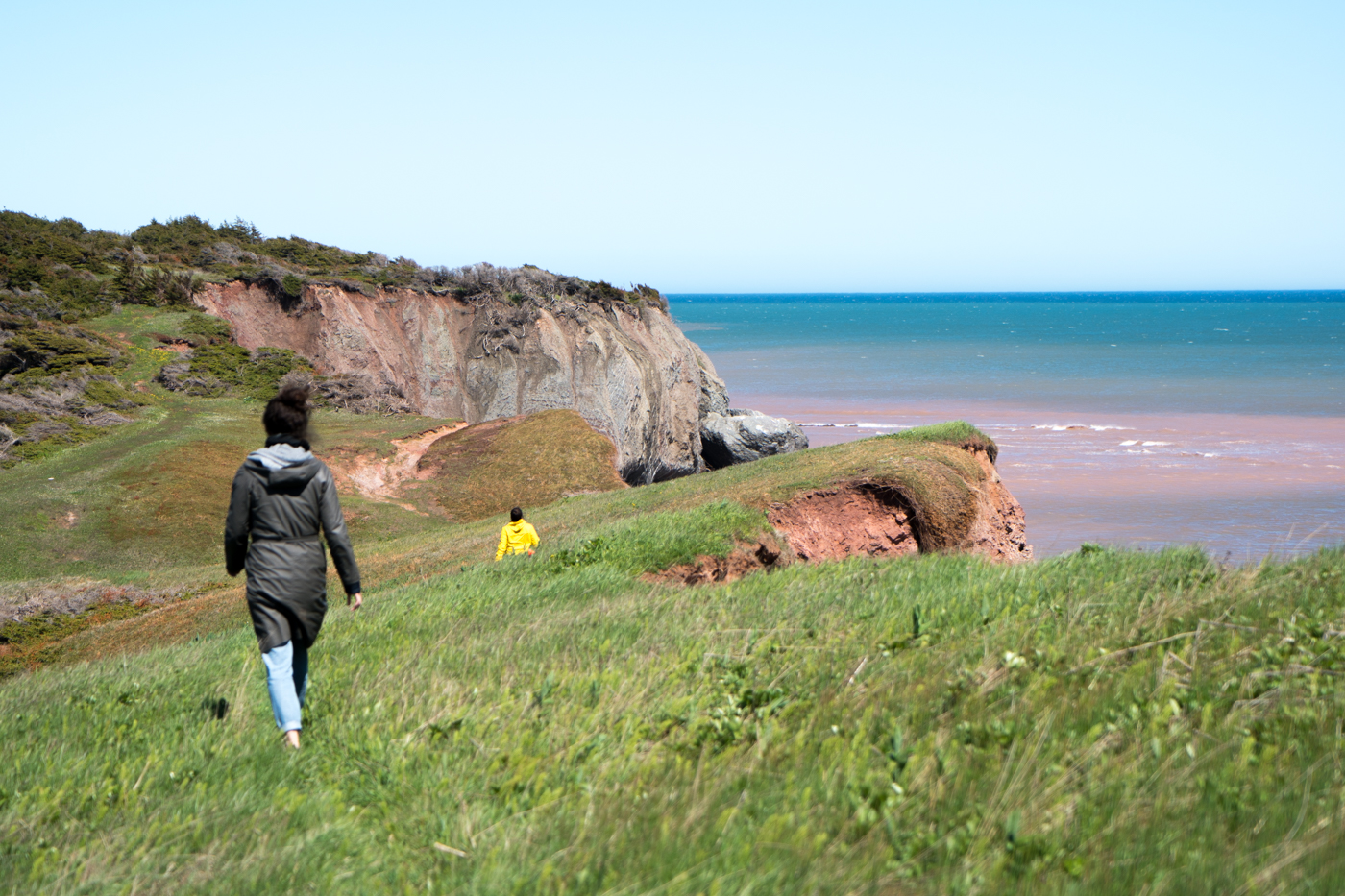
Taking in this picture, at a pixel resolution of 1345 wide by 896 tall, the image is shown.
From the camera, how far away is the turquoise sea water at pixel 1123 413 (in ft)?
94.4

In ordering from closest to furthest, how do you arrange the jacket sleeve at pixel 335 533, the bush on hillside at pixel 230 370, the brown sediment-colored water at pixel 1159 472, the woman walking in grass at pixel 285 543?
the woman walking in grass at pixel 285 543, the jacket sleeve at pixel 335 533, the brown sediment-colored water at pixel 1159 472, the bush on hillside at pixel 230 370

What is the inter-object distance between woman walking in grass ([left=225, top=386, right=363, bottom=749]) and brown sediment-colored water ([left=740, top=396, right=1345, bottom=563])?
44.7ft

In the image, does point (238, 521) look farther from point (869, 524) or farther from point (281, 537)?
point (869, 524)

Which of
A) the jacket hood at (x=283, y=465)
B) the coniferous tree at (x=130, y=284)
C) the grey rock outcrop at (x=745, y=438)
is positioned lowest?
the grey rock outcrop at (x=745, y=438)

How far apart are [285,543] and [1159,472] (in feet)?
127

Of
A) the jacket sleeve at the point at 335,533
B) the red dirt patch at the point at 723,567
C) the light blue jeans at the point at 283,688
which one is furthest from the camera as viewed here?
the red dirt patch at the point at 723,567

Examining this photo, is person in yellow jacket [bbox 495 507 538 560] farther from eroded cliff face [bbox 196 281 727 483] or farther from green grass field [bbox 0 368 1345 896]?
eroded cliff face [bbox 196 281 727 483]

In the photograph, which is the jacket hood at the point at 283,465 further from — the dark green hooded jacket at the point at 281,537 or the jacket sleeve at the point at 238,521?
the jacket sleeve at the point at 238,521

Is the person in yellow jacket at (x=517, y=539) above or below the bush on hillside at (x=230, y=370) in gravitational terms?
below

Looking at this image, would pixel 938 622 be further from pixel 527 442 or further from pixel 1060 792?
pixel 527 442

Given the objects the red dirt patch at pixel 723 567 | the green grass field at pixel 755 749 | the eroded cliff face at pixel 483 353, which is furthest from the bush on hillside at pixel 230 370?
the green grass field at pixel 755 749

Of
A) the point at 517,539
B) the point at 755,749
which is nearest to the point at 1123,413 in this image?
the point at 517,539

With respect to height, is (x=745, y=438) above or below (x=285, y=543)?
below

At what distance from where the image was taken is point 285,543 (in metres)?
5.53
